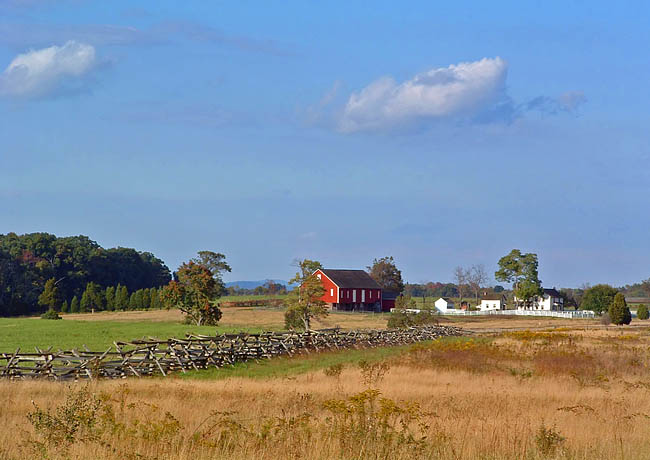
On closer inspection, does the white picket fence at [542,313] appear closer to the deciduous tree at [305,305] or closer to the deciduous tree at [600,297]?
the deciduous tree at [600,297]

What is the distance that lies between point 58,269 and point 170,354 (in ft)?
285

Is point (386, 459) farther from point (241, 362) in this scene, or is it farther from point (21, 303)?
point (21, 303)

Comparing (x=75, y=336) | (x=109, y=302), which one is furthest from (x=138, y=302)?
(x=75, y=336)

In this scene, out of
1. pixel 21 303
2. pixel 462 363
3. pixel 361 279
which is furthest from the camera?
pixel 361 279

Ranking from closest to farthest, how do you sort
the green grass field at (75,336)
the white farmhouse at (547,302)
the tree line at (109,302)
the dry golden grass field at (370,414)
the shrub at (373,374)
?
1. the dry golden grass field at (370,414)
2. the shrub at (373,374)
3. the green grass field at (75,336)
4. the tree line at (109,302)
5. the white farmhouse at (547,302)

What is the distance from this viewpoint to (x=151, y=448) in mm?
9148

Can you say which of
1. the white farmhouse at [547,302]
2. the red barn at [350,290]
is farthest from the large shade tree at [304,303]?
the white farmhouse at [547,302]

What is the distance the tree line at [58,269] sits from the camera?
3858 inches

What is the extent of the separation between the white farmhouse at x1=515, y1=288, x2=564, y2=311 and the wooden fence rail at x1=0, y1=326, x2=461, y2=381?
261 ft

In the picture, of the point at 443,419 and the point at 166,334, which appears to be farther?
the point at 166,334

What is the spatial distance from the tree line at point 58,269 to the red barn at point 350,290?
29.1 m

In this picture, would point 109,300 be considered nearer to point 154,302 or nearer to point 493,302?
point 154,302

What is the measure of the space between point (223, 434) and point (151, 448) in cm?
125

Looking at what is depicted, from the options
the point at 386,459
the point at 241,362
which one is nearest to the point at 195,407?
the point at 386,459
